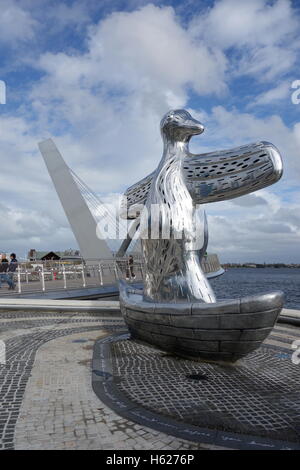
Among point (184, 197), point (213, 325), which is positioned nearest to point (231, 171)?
point (184, 197)

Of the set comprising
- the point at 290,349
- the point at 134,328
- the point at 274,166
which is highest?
the point at 274,166

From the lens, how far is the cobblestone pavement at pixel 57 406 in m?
3.06

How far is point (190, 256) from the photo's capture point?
19.8 ft

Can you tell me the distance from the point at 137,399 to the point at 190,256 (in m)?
2.59

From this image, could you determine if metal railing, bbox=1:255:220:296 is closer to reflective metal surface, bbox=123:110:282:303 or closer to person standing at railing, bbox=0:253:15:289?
person standing at railing, bbox=0:253:15:289

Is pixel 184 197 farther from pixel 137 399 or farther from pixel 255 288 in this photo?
pixel 255 288

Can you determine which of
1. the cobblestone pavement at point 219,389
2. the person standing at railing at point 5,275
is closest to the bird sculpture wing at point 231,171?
the cobblestone pavement at point 219,389

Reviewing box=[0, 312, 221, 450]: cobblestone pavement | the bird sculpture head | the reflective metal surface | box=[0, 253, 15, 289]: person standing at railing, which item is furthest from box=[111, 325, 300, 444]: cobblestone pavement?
box=[0, 253, 15, 289]: person standing at railing

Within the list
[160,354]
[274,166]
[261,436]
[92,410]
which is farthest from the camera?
[160,354]

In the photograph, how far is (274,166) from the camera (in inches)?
204

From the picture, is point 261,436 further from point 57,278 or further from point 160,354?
point 57,278

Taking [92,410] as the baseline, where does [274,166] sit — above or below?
above
